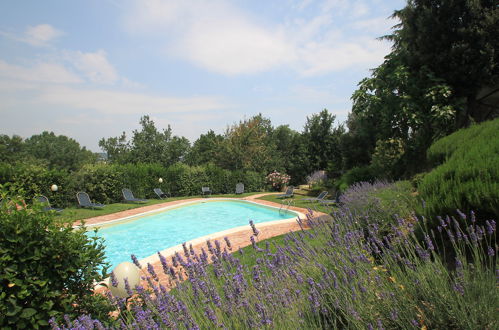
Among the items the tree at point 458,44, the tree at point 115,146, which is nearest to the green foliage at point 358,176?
the tree at point 458,44

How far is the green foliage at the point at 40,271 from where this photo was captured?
8.12ft

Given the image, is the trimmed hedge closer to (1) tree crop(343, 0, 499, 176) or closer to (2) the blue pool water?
(2) the blue pool water

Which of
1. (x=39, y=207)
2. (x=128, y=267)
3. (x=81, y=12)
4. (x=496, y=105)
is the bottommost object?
(x=128, y=267)

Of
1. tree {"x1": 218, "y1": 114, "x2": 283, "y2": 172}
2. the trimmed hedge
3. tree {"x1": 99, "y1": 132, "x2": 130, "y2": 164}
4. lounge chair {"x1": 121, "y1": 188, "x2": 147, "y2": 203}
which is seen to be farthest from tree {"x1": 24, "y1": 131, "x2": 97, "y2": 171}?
lounge chair {"x1": 121, "y1": 188, "x2": 147, "y2": 203}

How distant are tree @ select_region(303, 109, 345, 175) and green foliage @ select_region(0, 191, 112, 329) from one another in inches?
763

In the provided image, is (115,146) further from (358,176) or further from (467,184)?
(467,184)

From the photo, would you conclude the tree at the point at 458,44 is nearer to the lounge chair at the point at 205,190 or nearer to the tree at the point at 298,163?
the tree at the point at 298,163

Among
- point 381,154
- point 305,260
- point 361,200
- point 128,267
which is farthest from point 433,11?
point 128,267

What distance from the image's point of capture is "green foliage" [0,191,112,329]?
8.12 ft

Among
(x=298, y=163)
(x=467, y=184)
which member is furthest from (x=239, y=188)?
(x=467, y=184)

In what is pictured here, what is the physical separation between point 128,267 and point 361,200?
4627mm

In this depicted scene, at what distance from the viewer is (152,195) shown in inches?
709

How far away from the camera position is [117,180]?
15680 millimetres

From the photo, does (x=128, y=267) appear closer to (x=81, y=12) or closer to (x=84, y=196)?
(x=81, y=12)
